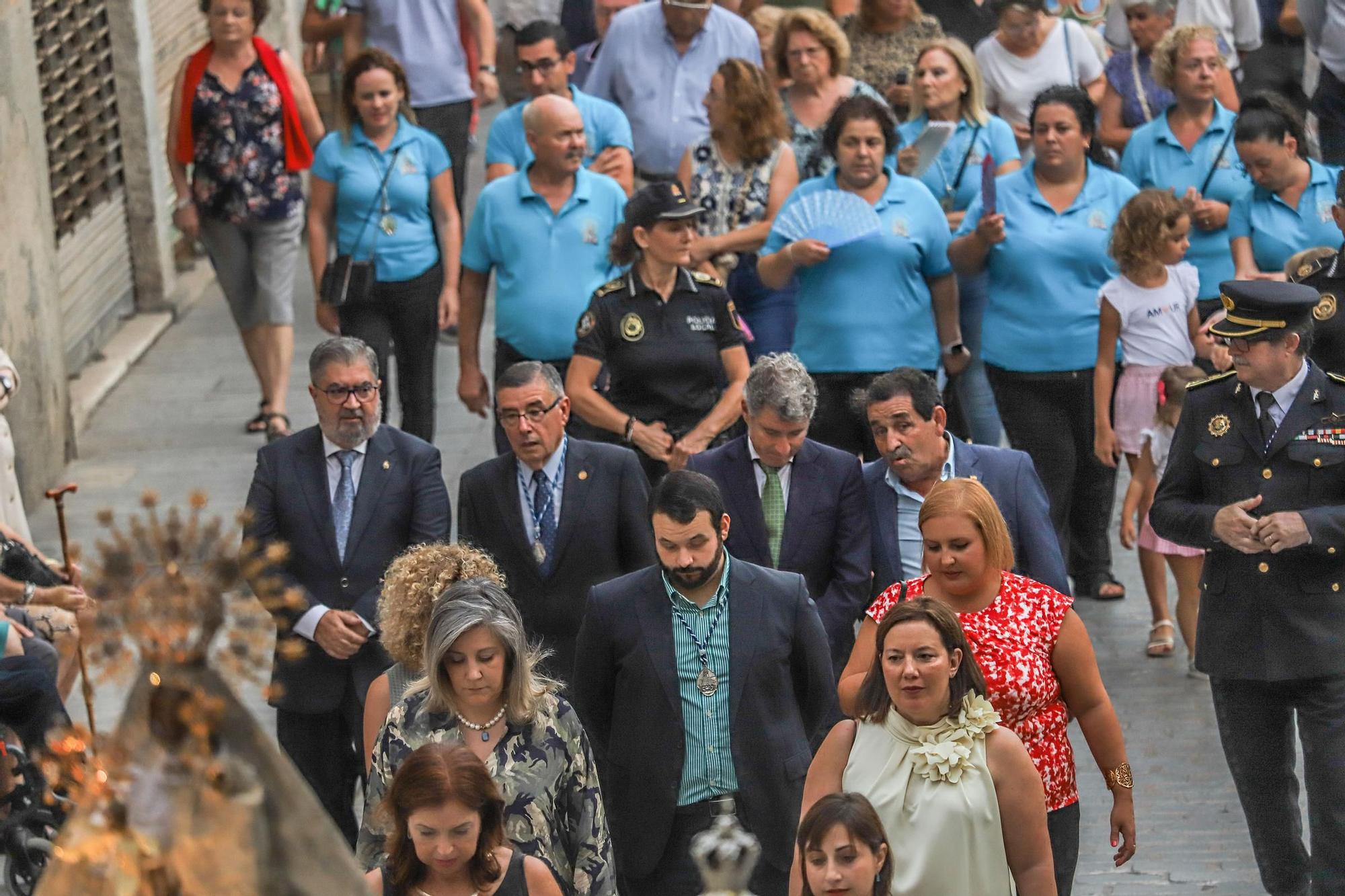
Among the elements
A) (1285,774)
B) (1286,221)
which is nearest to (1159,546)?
(1286,221)

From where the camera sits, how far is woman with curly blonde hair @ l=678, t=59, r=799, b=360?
9820 millimetres

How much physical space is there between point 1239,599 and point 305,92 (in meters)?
6.49

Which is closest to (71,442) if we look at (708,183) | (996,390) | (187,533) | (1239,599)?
(708,183)

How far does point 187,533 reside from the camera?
2.49 m

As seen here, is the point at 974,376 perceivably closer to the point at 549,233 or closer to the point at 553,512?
the point at 549,233

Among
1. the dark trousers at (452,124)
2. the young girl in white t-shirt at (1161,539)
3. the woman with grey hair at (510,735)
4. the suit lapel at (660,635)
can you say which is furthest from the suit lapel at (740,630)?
the dark trousers at (452,124)

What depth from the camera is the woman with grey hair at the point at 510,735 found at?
5.76 meters

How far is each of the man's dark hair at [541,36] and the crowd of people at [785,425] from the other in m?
0.04

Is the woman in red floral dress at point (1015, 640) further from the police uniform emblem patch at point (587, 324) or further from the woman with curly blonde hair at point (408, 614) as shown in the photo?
the police uniform emblem patch at point (587, 324)

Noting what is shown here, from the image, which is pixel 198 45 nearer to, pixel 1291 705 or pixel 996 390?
pixel 996 390

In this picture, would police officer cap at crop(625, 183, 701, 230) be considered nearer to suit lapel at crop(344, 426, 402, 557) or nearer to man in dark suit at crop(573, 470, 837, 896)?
suit lapel at crop(344, 426, 402, 557)

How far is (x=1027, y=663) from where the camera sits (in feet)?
19.6

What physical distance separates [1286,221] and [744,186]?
252 cm

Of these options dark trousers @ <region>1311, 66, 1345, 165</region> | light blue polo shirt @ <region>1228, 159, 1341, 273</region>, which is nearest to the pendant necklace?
light blue polo shirt @ <region>1228, 159, 1341, 273</region>
